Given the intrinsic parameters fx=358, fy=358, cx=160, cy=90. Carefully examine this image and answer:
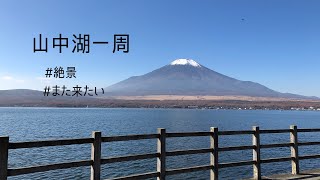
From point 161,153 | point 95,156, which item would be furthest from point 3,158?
point 161,153

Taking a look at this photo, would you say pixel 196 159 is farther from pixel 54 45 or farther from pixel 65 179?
pixel 54 45

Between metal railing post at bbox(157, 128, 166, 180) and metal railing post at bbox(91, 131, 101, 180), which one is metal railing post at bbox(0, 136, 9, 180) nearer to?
metal railing post at bbox(91, 131, 101, 180)

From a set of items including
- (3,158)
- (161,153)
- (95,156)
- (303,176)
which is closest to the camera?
(3,158)

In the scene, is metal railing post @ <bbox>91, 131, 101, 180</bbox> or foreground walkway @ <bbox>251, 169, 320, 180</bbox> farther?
foreground walkway @ <bbox>251, 169, 320, 180</bbox>

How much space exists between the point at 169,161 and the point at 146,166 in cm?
430

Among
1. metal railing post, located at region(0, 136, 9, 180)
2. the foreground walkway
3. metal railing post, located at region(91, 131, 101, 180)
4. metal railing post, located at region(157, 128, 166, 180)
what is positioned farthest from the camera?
the foreground walkway

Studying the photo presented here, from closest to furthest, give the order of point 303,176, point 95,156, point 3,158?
point 3,158
point 95,156
point 303,176

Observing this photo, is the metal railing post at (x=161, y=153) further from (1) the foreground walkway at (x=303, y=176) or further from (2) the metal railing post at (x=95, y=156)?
(1) the foreground walkway at (x=303, y=176)

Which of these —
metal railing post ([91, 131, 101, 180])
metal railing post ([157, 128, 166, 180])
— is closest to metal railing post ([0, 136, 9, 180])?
metal railing post ([91, 131, 101, 180])

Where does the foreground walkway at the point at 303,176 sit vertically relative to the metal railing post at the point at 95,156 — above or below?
below

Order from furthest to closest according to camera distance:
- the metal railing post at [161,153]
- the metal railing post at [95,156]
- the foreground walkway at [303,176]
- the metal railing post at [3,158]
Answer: the foreground walkway at [303,176]
the metal railing post at [161,153]
the metal railing post at [95,156]
the metal railing post at [3,158]

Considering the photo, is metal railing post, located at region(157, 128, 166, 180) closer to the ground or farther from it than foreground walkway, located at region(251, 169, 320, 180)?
farther from it

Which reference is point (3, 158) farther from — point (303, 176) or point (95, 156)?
point (303, 176)

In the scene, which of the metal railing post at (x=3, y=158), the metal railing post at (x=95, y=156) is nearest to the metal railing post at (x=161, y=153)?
the metal railing post at (x=95, y=156)
